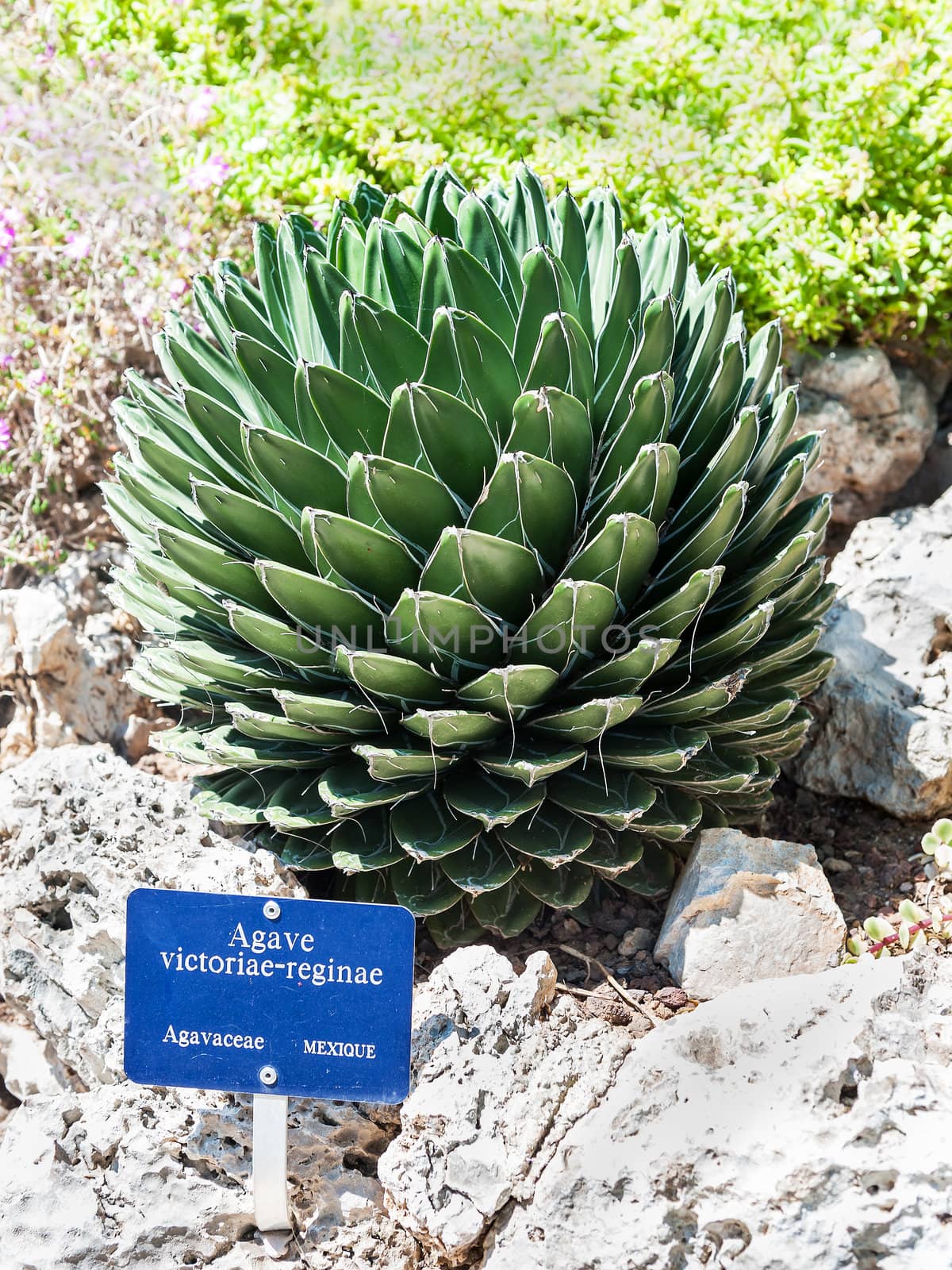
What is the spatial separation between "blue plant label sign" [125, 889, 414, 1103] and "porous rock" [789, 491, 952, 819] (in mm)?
1237

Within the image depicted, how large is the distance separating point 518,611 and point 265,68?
3075 millimetres

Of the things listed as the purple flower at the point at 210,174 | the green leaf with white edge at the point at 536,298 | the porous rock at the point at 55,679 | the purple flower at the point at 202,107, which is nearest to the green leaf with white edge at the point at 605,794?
the green leaf with white edge at the point at 536,298

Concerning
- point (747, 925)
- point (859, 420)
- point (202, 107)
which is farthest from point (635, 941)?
point (202, 107)

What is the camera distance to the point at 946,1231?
3.74 feet

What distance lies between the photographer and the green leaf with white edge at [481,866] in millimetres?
1701

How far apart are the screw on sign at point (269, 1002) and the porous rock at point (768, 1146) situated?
276mm

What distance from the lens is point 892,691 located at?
2312mm

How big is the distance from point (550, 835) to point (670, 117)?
2483 mm

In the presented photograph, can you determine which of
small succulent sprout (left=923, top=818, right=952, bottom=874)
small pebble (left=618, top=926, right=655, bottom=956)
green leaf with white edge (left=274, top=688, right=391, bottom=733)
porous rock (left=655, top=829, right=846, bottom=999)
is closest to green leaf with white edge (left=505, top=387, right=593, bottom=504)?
green leaf with white edge (left=274, top=688, right=391, bottom=733)

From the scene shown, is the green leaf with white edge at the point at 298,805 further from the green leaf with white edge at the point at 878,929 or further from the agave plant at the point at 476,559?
the green leaf with white edge at the point at 878,929

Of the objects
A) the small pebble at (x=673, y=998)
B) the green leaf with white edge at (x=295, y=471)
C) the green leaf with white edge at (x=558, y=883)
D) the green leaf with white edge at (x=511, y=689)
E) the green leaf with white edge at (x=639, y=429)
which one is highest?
the green leaf with white edge at (x=639, y=429)

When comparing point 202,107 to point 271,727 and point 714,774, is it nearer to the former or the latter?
point 271,727

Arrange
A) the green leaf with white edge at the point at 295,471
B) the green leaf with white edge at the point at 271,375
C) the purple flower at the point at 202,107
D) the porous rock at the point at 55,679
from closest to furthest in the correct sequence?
the green leaf with white edge at the point at 295,471, the green leaf with white edge at the point at 271,375, the porous rock at the point at 55,679, the purple flower at the point at 202,107

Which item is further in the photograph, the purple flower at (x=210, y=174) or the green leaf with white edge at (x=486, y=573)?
the purple flower at (x=210, y=174)
